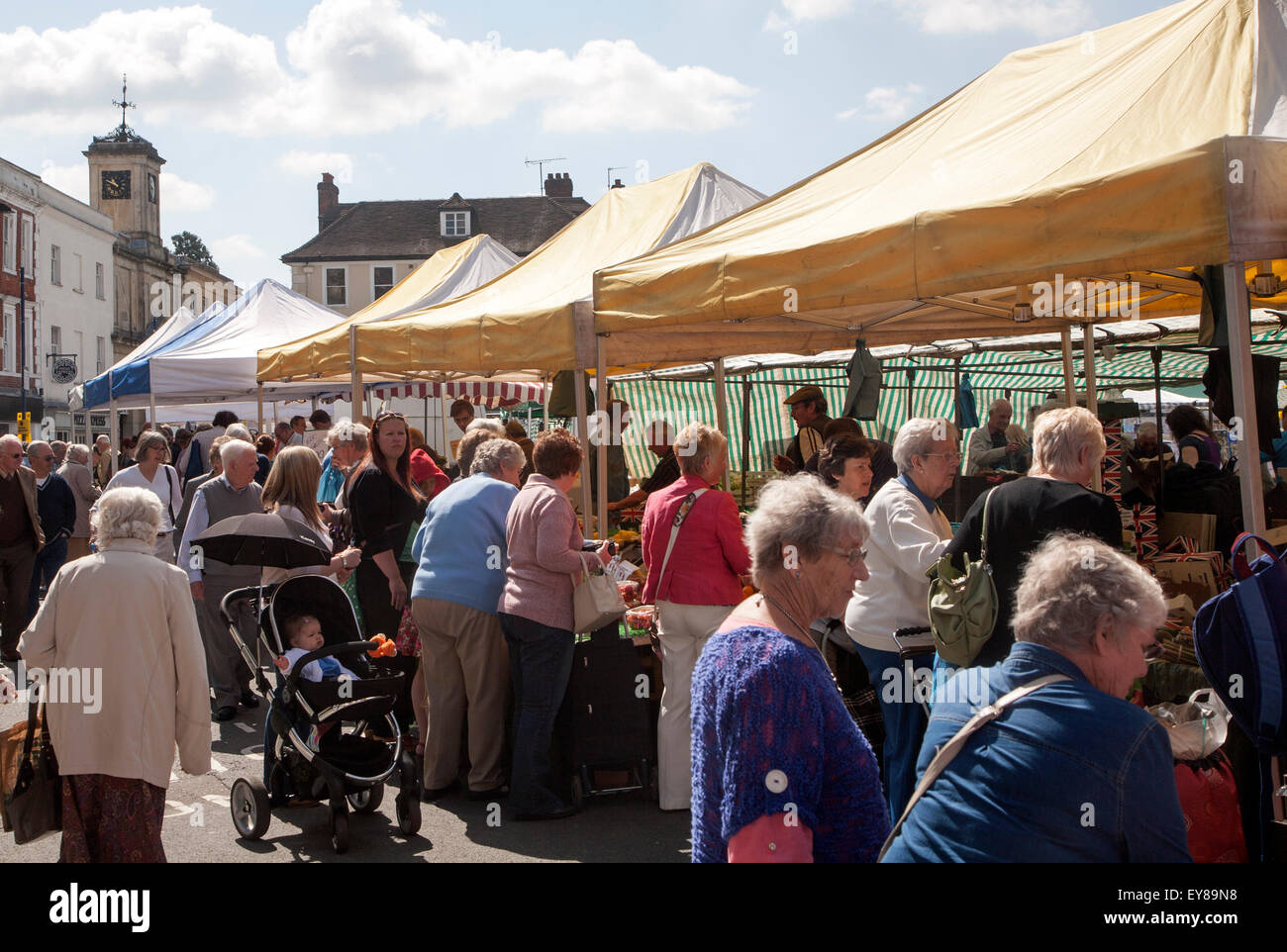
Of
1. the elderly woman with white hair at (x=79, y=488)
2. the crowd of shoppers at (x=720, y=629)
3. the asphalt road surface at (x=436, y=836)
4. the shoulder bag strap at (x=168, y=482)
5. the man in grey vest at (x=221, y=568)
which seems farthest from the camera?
the elderly woman with white hair at (x=79, y=488)

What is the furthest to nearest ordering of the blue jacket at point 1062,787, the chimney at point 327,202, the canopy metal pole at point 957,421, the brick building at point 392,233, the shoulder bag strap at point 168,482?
1. the chimney at point 327,202
2. the brick building at point 392,233
3. the canopy metal pole at point 957,421
4. the shoulder bag strap at point 168,482
5. the blue jacket at point 1062,787

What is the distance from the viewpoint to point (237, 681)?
8195 millimetres

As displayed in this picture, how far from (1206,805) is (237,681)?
6552 mm

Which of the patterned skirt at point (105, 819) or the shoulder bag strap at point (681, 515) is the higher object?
the shoulder bag strap at point (681, 515)

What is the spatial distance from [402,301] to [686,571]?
8409 mm

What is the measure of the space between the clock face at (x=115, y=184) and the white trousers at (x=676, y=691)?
69526mm

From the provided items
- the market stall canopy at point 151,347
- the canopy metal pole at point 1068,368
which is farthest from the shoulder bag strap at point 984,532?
the market stall canopy at point 151,347

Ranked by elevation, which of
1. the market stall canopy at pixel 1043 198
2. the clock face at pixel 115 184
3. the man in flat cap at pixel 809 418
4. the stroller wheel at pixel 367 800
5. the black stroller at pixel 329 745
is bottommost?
the stroller wheel at pixel 367 800

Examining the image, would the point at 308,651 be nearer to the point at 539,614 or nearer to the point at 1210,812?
the point at 539,614

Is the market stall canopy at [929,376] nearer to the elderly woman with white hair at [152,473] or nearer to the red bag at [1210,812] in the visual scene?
→ the elderly woman with white hair at [152,473]

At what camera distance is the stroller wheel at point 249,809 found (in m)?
5.50

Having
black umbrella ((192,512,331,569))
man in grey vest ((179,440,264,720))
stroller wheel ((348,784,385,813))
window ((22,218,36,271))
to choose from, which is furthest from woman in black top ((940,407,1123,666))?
window ((22,218,36,271))

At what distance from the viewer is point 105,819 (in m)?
4.14

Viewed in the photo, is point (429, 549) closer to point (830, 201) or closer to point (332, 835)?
point (332, 835)
